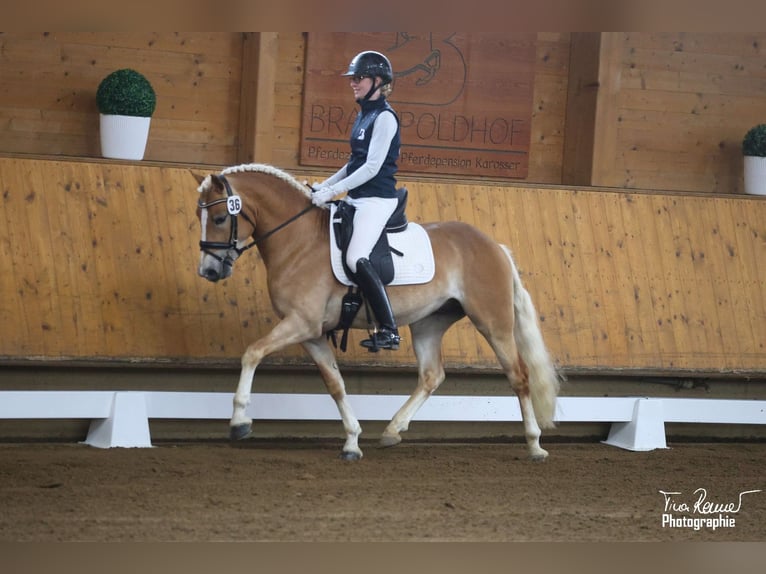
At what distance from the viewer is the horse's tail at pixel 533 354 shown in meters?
6.06

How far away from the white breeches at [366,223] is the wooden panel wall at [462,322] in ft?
3.95

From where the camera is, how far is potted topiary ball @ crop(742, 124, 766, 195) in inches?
340

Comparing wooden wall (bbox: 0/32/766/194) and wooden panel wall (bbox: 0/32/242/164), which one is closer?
wooden panel wall (bbox: 0/32/242/164)

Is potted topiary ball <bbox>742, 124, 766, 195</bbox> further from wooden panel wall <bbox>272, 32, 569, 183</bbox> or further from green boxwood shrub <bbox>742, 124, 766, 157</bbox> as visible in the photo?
wooden panel wall <bbox>272, 32, 569, 183</bbox>

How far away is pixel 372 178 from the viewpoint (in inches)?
219

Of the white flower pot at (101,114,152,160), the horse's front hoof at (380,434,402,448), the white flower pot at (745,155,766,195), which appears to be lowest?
the horse's front hoof at (380,434,402,448)

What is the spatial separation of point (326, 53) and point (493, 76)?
152 cm

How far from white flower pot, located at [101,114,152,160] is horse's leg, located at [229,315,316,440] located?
223 centimetres

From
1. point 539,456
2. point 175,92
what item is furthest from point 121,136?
point 539,456

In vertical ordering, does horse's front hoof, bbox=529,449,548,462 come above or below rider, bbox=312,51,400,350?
below

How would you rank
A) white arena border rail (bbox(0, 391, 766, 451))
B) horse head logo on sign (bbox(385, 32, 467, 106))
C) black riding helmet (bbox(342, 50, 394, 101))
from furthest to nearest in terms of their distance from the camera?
horse head logo on sign (bbox(385, 32, 467, 106))
white arena border rail (bbox(0, 391, 766, 451))
black riding helmet (bbox(342, 50, 394, 101))

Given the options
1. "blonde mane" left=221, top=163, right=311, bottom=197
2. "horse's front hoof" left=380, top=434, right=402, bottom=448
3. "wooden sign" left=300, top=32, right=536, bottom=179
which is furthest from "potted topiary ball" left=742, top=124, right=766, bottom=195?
"blonde mane" left=221, top=163, right=311, bottom=197

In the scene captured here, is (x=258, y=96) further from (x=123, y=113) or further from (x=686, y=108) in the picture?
(x=686, y=108)

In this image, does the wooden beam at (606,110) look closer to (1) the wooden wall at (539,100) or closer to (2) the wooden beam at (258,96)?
(1) the wooden wall at (539,100)
